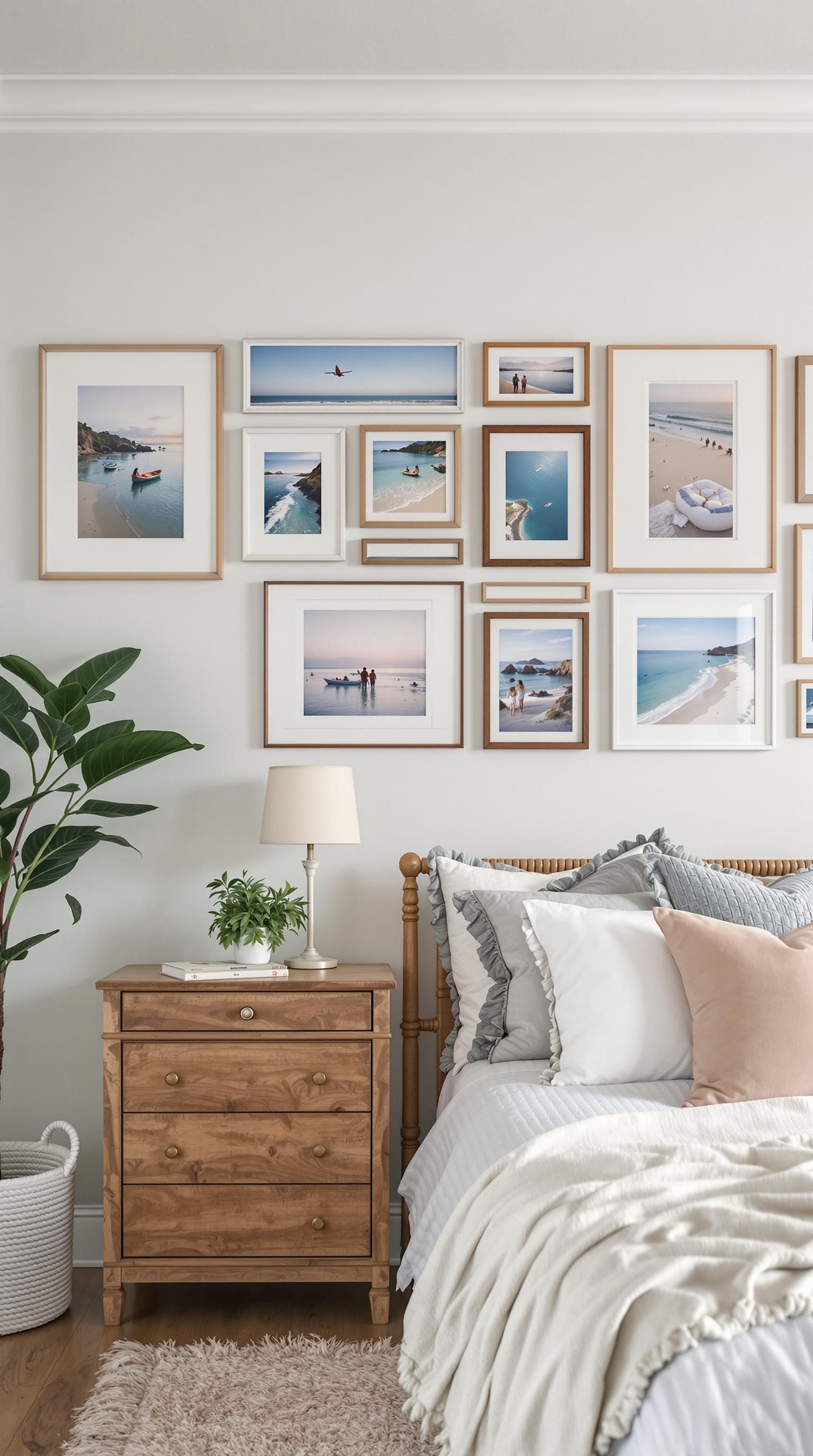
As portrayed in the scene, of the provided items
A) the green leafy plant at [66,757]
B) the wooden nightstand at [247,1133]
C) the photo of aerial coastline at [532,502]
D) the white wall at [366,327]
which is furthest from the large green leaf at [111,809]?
the photo of aerial coastline at [532,502]

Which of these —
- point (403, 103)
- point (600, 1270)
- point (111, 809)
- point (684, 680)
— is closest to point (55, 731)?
point (111, 809)

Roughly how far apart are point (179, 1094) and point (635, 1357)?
1542 millimetres

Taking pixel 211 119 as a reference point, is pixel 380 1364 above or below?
below

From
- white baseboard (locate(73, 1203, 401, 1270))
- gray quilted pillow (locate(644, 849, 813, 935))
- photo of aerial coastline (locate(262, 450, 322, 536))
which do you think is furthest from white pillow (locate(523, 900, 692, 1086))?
photo of aerial coastline (locate(262, 450, 322, 536))

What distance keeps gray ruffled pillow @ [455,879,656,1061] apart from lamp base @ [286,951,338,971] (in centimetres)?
37

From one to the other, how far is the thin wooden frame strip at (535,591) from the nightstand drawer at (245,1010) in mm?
1155

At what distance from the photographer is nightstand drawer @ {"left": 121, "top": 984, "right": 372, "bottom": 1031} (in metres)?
2.48

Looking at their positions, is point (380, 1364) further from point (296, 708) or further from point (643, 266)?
point (643, 266)

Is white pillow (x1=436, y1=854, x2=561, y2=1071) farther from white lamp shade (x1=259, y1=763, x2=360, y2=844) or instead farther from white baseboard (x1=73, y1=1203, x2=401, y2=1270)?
white baseboard (x1=73, y1=1203, x2=401, y2=1270)

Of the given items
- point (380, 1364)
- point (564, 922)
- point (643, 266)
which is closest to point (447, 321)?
point (643, 266)

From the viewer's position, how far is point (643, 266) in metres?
2.99

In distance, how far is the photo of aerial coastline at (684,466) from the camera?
298 centimetres

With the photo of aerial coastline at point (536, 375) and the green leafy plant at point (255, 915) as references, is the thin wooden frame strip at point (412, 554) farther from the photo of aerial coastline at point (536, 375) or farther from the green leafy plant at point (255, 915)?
the green leafy plant at point (255, 915)

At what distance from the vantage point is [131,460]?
2957 millimetres
